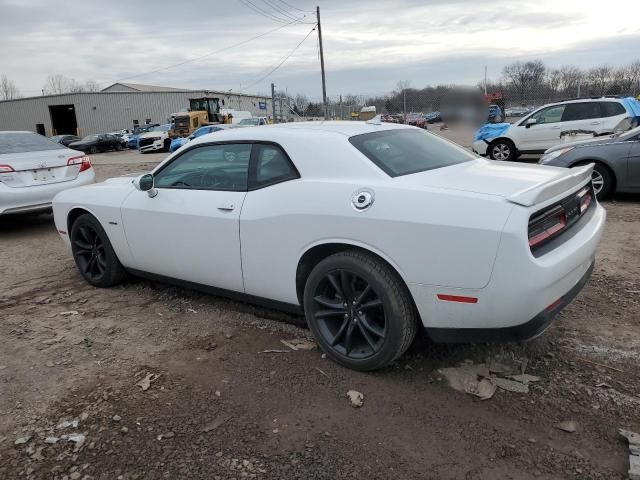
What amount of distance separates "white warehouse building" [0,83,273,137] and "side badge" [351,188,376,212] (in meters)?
57.2

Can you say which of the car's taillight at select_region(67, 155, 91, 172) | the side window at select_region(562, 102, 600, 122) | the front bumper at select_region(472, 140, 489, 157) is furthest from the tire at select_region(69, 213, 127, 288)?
the side window at select_region(562, 102, 600, 122)

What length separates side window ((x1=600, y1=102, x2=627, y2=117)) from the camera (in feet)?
38.9

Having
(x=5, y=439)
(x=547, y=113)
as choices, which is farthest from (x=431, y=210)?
(x=547, y=113)

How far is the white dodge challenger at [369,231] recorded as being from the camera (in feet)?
8.55

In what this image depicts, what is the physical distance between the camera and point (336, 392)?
9.82 feet

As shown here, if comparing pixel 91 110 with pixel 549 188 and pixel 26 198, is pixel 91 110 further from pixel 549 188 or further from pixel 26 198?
pixel 549 188

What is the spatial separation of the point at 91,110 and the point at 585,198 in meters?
63.3

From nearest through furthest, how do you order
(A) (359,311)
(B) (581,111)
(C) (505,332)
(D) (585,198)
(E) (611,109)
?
(C) (505,332)
(A) (359,311)
(D) (585,198)
(E) (611,109)
(B) (581,111)

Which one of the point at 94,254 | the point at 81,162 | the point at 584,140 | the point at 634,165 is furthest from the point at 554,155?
the point at 81,162

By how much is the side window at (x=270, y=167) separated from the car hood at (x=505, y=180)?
30.6 inches

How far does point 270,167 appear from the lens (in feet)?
11.5

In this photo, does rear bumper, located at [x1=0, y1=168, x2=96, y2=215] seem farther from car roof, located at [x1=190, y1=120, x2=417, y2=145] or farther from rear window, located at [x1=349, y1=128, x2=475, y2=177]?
rear window, located at [x1=349, y1=128, x2=475, y2=177]

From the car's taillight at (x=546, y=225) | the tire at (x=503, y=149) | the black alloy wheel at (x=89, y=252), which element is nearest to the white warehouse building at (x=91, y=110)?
the tire at (x=503, y=149)

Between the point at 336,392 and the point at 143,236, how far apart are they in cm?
220
